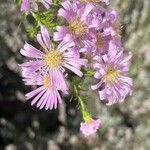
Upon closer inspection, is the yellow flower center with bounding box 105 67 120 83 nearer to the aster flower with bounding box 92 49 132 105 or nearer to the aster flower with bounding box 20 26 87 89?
the aster flower with bounding box 92 49 132 105

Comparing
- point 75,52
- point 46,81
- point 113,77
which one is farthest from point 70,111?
point 75,52

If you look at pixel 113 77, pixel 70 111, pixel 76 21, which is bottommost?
pixel 70 111

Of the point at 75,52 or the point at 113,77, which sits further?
the point at 113,77

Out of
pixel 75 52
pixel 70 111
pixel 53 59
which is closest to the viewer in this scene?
pixel 75 52

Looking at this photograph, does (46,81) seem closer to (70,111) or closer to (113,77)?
(113,77)

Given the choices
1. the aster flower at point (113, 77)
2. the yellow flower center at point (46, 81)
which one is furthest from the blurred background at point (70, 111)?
the yellow flower center at point (46, 81)

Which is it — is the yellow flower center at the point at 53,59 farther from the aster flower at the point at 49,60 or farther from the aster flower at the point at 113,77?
the aster flower at the point at 113,77
